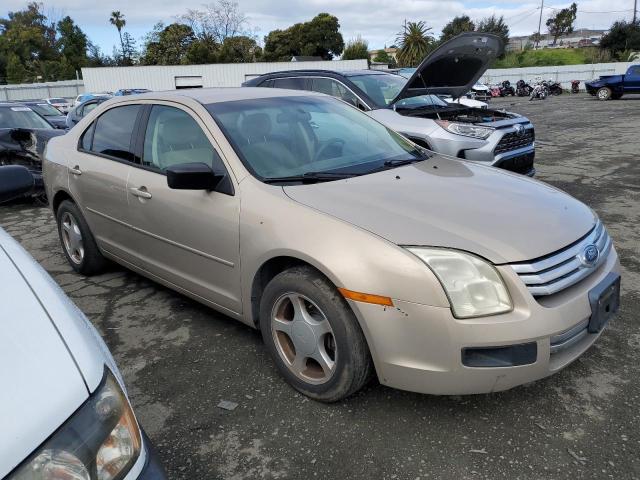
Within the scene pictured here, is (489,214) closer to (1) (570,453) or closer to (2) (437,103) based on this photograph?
(1) (570,453)

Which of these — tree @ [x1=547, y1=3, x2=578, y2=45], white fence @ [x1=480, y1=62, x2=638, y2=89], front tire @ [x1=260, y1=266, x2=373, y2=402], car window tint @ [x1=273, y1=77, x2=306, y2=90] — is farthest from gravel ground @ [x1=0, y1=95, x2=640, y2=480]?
tree @ [x1=547, y1=3, x2=578, y2=45]

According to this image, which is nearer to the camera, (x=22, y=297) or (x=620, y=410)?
(x=22, y=297)

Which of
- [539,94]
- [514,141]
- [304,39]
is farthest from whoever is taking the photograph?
[304,39]

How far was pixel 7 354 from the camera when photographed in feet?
3.98

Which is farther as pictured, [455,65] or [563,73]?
[563,73]

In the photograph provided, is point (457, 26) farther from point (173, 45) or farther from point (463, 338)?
point (463, 338)

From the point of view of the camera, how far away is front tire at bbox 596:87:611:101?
85.9 ft

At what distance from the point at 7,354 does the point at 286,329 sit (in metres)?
1.55

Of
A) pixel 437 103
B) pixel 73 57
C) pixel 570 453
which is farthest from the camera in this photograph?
pixel 73 57

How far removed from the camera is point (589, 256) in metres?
2.42

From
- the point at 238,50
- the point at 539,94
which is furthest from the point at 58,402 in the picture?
the point at 238,50

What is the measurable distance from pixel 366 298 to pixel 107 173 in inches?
97.7

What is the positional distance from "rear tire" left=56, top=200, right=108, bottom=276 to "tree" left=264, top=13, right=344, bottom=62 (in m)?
64.4

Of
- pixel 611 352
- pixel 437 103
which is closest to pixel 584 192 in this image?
pixel 437 103
